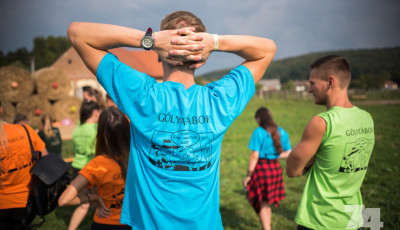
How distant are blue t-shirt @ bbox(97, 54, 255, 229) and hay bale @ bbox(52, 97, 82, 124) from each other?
1570 centimetres

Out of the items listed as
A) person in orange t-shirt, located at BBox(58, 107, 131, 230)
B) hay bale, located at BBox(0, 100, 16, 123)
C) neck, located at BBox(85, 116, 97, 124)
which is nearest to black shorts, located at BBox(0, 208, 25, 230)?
person in orange t-shirt, located at BBox(58, 107, 131, 230)

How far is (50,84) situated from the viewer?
15258 millimetres

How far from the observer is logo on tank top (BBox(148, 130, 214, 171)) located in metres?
1.31

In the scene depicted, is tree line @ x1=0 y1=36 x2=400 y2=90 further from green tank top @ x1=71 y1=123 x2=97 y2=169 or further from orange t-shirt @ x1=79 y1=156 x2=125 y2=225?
orange t-shirt @ x1=79 y1=156 x2=125 y2=225

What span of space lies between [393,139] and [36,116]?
61.9 ft

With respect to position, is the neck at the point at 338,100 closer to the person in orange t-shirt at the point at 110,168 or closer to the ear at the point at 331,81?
the ear at the point at 331,81

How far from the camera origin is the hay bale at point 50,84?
1502cm

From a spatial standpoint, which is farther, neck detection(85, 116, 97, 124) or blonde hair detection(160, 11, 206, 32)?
neck detection(85, 116, 97, 124)

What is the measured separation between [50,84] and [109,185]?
51.3ft

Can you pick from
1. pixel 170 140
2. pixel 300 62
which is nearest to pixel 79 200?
pixel 170 140

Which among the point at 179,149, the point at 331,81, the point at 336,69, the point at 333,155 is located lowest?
the point at 333,155

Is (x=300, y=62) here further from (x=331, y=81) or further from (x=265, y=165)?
(x=331, y=81)

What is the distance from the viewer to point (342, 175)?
82.0 inches

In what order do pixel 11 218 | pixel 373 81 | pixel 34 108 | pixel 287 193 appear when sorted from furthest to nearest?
pixel 373 81 → pixel 34 108 → pixel 287 193 → pixel 11 218
